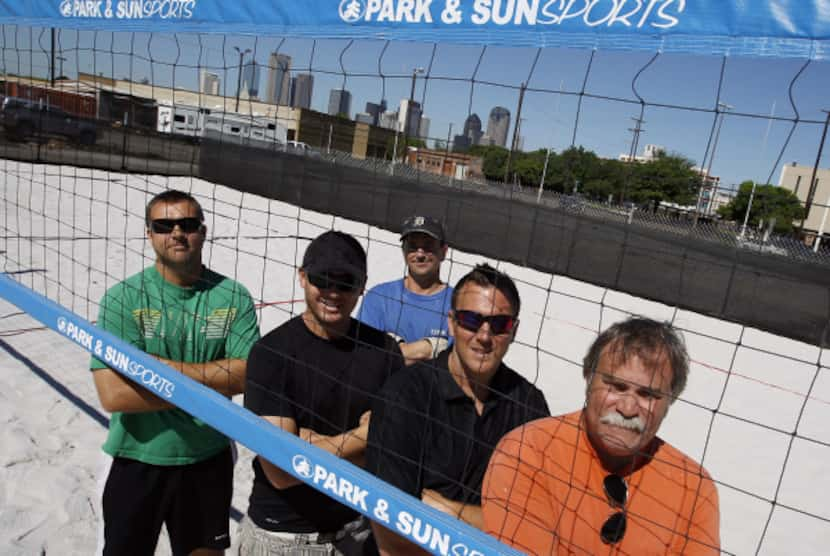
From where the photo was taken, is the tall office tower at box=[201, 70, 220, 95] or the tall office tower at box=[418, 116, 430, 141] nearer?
the tall office tower at box=[418, 116, 430, 141]

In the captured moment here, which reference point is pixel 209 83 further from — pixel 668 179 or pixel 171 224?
pixel 668 179

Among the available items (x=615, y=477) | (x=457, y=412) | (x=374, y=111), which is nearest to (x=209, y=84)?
(x=374, y=111)

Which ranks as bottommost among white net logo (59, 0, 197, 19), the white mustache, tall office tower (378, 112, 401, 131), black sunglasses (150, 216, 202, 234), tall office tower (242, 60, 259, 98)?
the white mustache

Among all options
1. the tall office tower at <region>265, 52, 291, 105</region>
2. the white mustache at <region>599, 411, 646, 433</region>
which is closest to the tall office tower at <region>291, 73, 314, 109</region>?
the tall office tower at <region>265, 52, 291, 105</region>

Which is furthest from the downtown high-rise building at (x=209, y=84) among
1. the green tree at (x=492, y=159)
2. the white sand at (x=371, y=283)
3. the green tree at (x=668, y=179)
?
the green tree at (x=668, y=179)

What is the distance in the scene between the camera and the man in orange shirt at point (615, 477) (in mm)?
1254

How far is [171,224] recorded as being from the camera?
2.04 metres

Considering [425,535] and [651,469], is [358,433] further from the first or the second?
[651,469]

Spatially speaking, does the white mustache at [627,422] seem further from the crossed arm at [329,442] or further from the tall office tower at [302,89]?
the tall office tower at [302,89]

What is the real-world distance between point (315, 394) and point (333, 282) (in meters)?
0.34

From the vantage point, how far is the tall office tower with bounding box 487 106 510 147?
1.51 meters

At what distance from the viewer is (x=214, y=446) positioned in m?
2.09

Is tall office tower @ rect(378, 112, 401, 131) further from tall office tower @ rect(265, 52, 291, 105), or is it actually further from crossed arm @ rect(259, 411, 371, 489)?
crossed arm @ rect(259, 411, 371, 489)

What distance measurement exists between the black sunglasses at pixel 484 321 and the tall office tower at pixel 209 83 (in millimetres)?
1432
